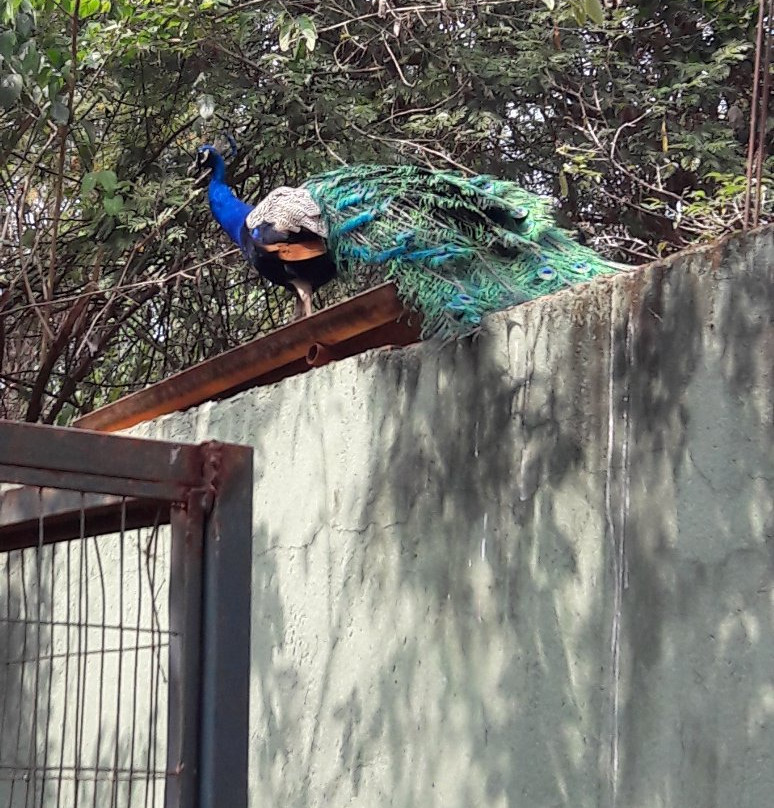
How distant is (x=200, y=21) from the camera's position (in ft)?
22.3

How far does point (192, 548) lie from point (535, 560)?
160cm

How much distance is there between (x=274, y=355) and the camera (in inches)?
177

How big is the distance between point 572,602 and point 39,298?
204 inches

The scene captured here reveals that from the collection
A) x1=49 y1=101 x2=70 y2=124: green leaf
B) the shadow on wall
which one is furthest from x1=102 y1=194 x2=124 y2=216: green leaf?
the shadow on wall

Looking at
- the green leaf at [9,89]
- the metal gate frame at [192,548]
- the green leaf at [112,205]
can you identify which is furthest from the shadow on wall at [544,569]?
the green leaf at [112,205]

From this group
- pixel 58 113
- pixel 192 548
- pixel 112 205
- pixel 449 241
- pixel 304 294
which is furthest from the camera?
pixel 112 205

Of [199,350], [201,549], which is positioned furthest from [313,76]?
[201,549]

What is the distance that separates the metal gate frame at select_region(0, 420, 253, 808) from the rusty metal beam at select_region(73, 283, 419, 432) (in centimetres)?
200

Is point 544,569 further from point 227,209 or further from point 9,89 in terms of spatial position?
point 227,209

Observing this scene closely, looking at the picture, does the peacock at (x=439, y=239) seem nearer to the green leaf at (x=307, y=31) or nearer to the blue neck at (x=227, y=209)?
the green leaf at (x=307, y=31)

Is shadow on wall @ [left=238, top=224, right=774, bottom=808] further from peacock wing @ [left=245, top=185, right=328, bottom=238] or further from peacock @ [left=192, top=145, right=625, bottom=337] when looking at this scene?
peacock wing @ [left=245, top=185, right=328, bottom=238]

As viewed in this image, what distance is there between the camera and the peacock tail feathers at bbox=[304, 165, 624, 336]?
156 inches

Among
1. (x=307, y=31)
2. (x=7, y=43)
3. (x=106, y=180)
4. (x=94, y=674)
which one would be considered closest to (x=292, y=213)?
(x=307, y=31)

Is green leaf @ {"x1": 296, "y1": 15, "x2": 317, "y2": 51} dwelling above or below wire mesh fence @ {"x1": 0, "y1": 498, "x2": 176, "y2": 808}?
above
